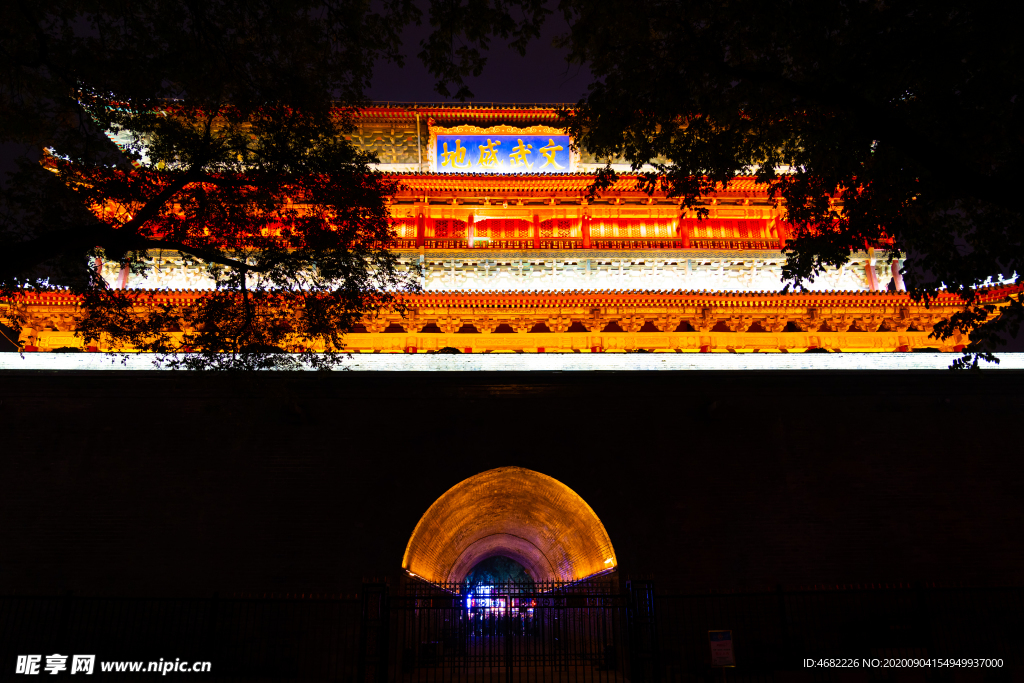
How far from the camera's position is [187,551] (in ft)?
33.0

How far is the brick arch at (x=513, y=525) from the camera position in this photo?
1101 cm

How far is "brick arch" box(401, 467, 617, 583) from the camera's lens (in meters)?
11.0

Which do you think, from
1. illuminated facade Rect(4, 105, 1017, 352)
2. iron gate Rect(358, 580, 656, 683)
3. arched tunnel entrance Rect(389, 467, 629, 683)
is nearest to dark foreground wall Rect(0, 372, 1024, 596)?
arched tunnel entrance Rect(389, 467, 629, 683)

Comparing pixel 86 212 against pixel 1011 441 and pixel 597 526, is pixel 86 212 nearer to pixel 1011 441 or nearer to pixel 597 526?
pixel 597 526

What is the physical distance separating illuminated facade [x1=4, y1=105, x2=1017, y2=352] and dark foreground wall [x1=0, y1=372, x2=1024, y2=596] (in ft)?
4.45

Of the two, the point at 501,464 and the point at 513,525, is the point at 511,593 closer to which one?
the point at 501,464

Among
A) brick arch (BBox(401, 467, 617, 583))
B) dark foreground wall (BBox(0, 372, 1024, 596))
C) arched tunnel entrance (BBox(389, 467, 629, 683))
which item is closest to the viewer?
arched tunnel entrance (BBox(389, 467, 629, 683))

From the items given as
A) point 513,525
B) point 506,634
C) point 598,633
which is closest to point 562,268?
point 513,525

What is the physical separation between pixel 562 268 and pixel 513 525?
6744 mm

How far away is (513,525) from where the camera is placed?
15.9 metres

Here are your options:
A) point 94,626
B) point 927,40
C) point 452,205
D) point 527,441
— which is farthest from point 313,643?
point 927,40

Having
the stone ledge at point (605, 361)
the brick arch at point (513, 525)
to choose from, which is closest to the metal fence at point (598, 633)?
the brick arch at point (513, 525)

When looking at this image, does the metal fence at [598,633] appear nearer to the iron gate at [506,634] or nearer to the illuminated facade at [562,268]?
the iron gate at [506,634]

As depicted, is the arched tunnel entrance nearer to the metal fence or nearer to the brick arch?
the brick arch
